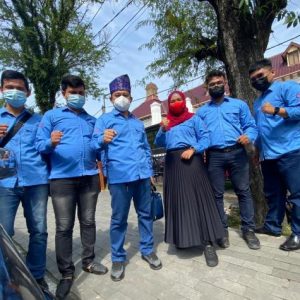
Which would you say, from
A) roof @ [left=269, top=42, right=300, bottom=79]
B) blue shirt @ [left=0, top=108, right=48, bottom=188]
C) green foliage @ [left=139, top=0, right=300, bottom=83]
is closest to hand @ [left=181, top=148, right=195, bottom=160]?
blue shirt @ [left=0, top=108, right=48, bottom=188]

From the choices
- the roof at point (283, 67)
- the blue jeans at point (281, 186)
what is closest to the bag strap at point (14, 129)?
the blue jeans at point (281, 186)

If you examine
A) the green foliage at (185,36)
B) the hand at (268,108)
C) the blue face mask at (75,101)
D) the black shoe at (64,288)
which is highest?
the green foliage at (185,36)

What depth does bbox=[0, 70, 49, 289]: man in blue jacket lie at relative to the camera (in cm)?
300

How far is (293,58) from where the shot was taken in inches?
1006

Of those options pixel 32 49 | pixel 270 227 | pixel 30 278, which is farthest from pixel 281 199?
pixel 32 49

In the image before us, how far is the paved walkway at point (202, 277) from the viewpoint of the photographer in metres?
2.78

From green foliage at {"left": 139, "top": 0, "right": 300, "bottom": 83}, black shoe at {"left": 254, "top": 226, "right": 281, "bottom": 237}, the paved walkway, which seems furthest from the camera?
green foliage at {"left": 139, "top": 0, "right": 300, "bottom": 83}

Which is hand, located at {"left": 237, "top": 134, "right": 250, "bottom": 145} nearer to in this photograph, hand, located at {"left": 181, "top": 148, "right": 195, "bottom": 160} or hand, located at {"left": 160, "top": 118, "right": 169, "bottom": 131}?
hand, located at {"left": 181, "top": 148, "right": 195, "bottom": 160}

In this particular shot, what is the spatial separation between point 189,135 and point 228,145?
0.47 meters

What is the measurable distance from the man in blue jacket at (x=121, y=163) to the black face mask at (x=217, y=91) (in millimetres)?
991

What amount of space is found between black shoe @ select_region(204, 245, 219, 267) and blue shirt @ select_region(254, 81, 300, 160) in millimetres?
1220

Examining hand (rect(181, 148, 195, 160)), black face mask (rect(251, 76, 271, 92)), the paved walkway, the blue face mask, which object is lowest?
the paved walkway

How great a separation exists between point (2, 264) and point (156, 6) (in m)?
7.98

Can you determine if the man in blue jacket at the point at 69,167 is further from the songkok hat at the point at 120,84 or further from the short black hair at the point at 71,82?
the songkok hat at the point at 120,84
